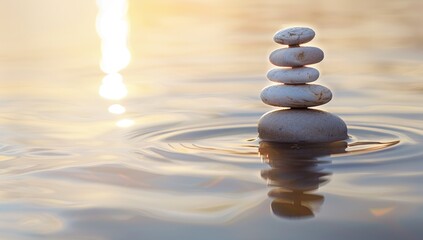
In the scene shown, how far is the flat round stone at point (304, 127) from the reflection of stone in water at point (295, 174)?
3.0 inches

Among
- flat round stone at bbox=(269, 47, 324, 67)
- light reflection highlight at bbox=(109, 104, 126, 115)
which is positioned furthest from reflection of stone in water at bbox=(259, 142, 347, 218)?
light reflection highlight at bbox=(109, 104, 126, 115)

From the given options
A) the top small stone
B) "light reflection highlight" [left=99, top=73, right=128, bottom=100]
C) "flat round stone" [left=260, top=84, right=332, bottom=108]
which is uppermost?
"light reflection highlight" [left=99, top=73, right=128, bottom=100]

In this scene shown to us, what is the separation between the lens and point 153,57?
34.3ft

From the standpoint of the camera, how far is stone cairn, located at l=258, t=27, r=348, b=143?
6.06m

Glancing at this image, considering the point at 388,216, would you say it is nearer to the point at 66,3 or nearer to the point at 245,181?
the point at 245,181

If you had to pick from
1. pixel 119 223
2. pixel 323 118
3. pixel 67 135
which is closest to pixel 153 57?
pixel 67 135

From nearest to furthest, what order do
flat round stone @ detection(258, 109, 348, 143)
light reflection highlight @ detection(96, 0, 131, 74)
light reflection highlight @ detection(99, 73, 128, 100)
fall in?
flat round stone @ detection(258, 109, 348, 143) → light reflection highlight @ detection(99, 73, 128, 100) → light reflection highlight @ detection(96, 0, 131, 74)

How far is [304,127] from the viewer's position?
605 cm

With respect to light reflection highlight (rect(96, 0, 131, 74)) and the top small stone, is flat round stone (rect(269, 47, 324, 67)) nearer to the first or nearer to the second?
the top small stone

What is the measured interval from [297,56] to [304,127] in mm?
490

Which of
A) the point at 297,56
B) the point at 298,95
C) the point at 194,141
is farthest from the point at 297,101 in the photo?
the point at 194,141

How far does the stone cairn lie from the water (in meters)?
0.12

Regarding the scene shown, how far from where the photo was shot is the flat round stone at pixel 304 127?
6.05 metres

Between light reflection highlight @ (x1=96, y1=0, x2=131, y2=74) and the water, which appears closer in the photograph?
the water
